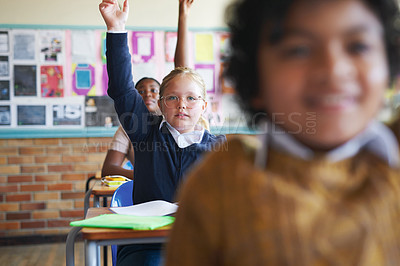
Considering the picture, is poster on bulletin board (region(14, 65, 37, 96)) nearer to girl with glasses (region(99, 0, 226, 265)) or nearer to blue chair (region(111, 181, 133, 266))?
blue chair (region(111, 181, 133, 266))

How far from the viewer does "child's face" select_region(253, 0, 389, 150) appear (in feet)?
1.63

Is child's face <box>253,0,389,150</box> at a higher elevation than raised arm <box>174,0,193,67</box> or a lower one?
lower

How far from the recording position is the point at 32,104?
13.3 feet

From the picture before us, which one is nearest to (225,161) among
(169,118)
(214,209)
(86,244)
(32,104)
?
(214,209)

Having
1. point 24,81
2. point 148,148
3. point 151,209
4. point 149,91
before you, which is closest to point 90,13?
Result: point 24,81

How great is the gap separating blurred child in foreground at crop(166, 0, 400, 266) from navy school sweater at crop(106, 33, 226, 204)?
1.20 metres

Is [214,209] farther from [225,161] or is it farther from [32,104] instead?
[32,104]

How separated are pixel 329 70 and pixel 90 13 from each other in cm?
399

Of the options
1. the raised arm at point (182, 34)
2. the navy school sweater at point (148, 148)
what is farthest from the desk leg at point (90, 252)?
the raised arm at point (182, 34)

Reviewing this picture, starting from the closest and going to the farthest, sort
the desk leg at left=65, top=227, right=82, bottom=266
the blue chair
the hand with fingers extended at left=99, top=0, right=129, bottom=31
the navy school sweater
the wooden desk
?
1. the wooden desk
2. the desk leg at left=65, top=227, right=82, bottom=266
3. the hand with fingers extended at left=99, top=0, right=129, bottom=31
4. the navy school sweater
5. the blue chair

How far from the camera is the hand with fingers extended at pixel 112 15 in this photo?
159 cm

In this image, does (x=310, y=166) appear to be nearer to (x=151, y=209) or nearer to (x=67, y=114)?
(x=151, y=209)

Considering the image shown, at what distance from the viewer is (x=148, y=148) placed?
1.84 metres

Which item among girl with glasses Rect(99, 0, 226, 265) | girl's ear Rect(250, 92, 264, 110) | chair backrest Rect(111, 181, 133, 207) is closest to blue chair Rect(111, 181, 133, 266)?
chair backrest Rect(111, 181, 133, 207)
